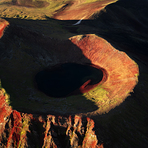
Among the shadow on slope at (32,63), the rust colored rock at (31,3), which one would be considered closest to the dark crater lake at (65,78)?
the shadow on slope at (32,63)

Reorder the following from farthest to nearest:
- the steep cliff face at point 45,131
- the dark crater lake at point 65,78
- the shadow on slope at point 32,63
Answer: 1. the dark crater lake at point 65,78
2. the shadow on slope at point 32,63
3. the steep cliff face at point 45,131

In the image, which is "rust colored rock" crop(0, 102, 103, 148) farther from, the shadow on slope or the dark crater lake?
the dark crater lake

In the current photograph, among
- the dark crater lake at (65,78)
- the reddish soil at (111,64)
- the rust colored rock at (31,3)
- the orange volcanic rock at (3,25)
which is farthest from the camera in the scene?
the rust colored rock at (31,3)

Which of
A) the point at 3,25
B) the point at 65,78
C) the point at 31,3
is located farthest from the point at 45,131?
the point at 31,3

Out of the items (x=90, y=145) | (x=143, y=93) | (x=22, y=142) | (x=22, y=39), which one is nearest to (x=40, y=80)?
(x=22, y=39)

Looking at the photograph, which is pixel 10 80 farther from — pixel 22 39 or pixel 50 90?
pixel 22 39

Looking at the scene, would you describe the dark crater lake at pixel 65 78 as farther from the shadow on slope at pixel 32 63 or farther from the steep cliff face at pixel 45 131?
the steep cliff face at pixel 45 131
